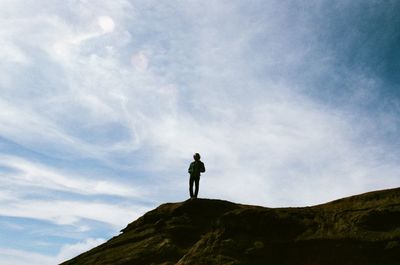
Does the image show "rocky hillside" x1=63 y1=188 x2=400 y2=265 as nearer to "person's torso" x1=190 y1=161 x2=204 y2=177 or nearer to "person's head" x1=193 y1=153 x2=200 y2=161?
"person's torso" x1=190 y1=161 x2=204 y2=177

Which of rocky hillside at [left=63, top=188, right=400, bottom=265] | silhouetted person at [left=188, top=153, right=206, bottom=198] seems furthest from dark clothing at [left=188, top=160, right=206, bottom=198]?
rocky hillside at [left=63, top=188, right=400, bottom=265]

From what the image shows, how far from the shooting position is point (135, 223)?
69.5 ft

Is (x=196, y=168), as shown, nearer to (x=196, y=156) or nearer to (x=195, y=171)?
(x=195, y=171)

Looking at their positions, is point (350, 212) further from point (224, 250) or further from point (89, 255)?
point (89, 255)

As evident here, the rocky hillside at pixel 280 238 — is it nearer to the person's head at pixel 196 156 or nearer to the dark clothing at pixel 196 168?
the dark clothing at pixel 196 168

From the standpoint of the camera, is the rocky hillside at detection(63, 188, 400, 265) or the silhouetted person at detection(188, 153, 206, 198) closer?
the rocky hillside at detection(63, 188, 400, 265)

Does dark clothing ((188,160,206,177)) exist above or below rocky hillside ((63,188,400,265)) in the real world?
above

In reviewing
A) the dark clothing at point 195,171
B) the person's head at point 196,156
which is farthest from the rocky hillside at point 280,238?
the person's head at point 196,156

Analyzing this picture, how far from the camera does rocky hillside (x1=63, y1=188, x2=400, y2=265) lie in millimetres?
15547

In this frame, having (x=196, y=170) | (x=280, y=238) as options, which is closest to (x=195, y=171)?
(x=196, y=170)

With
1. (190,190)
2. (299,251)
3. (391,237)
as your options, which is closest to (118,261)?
(190,190)

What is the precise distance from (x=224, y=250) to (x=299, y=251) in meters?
2.79

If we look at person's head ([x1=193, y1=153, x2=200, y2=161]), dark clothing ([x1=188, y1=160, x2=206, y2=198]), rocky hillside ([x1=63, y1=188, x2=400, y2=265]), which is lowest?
rocky hillside ([x1=63, y1=188, x2=400, y2=265])

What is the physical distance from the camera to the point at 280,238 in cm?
1655
